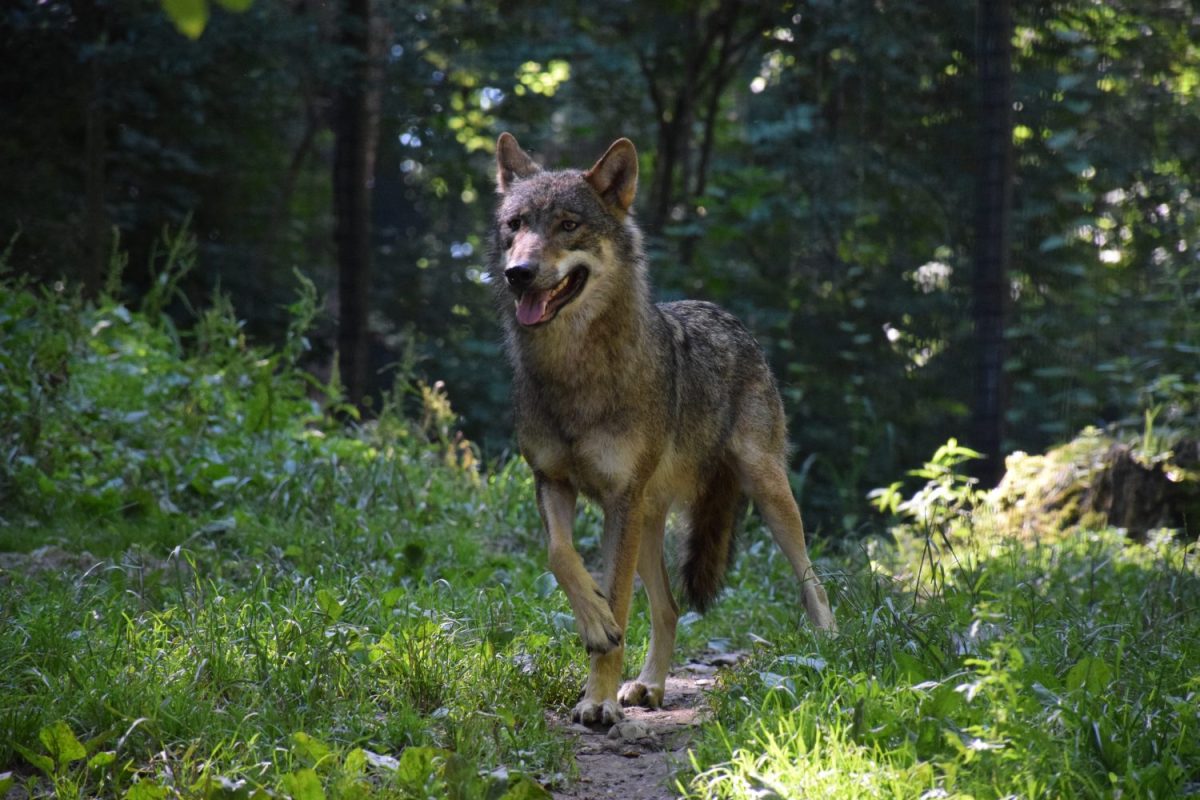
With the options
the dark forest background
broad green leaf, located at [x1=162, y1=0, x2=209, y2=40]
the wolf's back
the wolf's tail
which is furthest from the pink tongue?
the dark forest background

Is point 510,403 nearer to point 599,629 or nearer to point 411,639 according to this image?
point 599,629

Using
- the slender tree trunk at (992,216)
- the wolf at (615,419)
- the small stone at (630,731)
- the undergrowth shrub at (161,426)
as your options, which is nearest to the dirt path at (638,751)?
the small stone at (630,731)

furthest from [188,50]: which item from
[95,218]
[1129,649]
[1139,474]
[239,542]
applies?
[1129,649]

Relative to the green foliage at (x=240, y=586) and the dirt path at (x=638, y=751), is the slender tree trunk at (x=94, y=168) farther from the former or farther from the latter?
the dirt path at (x=638, y=751)

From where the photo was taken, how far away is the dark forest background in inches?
412

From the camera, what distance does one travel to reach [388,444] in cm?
890

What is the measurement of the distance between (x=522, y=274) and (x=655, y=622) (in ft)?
5.68

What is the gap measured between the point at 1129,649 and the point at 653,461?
6.50 ft

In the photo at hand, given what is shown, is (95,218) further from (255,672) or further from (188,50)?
(255,672)

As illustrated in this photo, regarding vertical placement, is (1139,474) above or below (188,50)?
below

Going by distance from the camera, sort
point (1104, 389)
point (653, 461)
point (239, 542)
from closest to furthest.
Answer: point (653, 461) < point (239, 542) < point (1104, 389)

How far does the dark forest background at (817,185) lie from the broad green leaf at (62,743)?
560 cm

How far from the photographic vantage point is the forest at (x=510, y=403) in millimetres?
3721

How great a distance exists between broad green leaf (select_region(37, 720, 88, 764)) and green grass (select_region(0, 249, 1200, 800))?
1 cm
